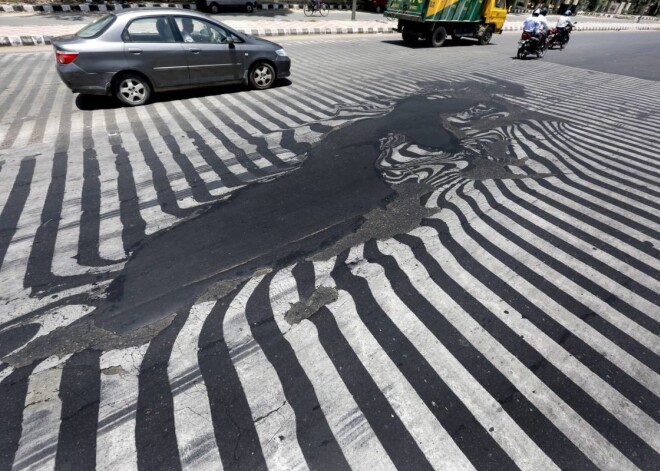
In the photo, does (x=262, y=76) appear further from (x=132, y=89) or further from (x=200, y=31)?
(x=132, y=89)

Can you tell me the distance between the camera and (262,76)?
8570mm

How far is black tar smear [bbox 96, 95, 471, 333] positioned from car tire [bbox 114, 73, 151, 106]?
4.10 metres

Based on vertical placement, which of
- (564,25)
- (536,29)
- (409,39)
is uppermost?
(536,29)

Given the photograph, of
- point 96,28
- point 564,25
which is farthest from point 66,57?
point 564,25

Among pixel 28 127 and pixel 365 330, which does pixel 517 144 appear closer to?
pixel 365 330

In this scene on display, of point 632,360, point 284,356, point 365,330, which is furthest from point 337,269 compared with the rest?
point 632,360

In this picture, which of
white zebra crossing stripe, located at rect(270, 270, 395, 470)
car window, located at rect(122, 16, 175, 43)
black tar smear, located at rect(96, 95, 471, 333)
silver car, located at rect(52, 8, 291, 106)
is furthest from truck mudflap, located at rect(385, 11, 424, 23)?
white zebra crossing stripe, located at rect(270, 270, 395, 470)

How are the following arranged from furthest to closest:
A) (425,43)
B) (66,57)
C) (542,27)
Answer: (425,43), (542,27), (66,57)

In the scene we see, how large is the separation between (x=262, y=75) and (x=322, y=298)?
7233 mm

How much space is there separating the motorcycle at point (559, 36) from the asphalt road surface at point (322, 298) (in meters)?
14.6

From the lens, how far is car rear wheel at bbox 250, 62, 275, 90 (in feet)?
27.7

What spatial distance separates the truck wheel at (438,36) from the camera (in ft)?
52.5

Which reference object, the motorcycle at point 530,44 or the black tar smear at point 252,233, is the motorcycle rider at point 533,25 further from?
the black tar smear at point 252,233

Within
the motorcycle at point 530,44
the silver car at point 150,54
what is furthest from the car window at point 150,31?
the motorcycle at point 530,44
